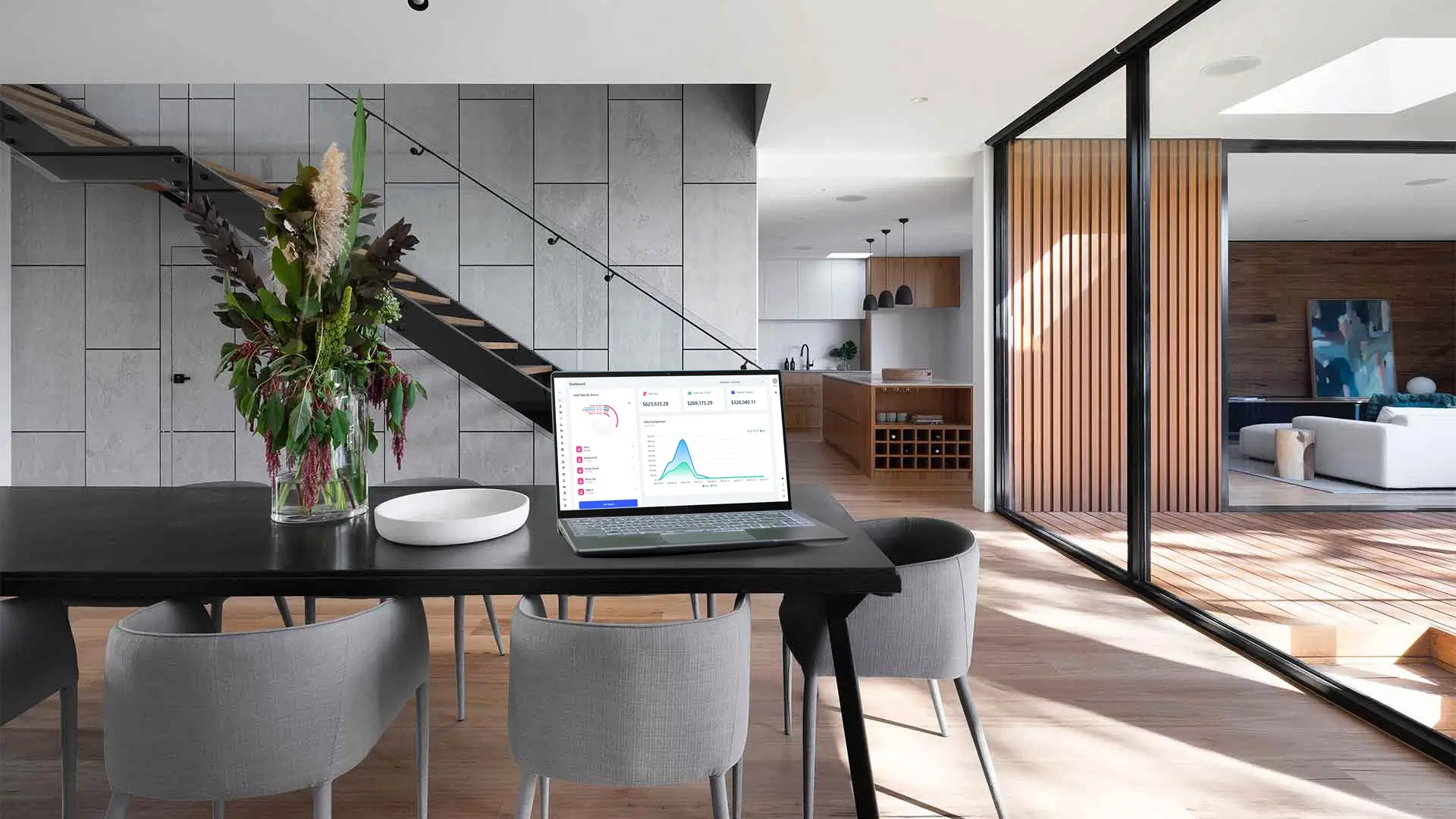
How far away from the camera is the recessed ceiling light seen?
4039mm

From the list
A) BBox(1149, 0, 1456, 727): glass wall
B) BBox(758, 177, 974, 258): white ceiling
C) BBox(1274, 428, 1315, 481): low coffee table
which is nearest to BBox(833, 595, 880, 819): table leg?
BBox(1149, 0, 1456, 727): glass wall

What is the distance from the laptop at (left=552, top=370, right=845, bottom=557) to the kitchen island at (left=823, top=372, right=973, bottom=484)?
19.4 ft

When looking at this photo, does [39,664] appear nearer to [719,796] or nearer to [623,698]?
[623,698]

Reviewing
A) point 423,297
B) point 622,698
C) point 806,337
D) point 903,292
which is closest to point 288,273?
point 622,698

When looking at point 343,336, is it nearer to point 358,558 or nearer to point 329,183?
point 329,183

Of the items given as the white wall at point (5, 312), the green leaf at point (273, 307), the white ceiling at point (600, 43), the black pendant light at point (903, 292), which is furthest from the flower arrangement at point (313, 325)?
the black pendant light at point (903, 292)

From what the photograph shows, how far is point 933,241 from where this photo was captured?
9898 mm

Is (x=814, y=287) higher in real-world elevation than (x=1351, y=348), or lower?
higher

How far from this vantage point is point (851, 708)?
1491mm

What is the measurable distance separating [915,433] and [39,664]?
6.81m

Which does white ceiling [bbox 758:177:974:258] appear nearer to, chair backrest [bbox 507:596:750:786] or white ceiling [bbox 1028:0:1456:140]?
white ceiling [bbox 1028:0:1456:140]

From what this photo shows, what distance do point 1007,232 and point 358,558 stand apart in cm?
536

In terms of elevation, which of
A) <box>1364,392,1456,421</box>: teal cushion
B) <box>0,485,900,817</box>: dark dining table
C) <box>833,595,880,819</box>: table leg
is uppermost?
<box>1364,392,1456,421</box>: teal cushion

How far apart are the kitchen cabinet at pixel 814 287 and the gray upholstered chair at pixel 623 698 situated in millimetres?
10607
